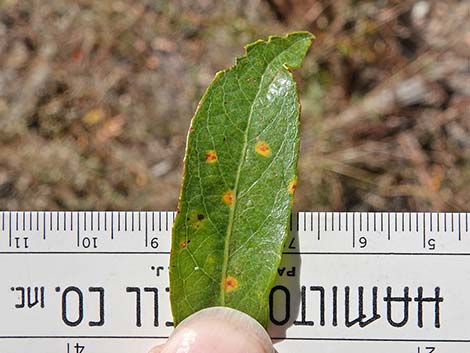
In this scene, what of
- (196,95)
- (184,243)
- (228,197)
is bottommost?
(184,243)

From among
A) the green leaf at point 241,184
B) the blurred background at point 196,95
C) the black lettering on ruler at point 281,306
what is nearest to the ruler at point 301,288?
the black lettering on ruler at point 281,306

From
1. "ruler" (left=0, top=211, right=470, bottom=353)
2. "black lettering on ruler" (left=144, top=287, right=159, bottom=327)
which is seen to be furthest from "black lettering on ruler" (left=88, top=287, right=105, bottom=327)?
"black lettering on ruler" (left=144, top=287, right=159, bottom=327)

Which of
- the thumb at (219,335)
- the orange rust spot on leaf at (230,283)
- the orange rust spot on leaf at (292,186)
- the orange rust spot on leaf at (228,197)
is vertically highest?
the orange rust spot on leaf at (292,186)

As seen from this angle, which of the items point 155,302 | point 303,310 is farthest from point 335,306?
point 155,302

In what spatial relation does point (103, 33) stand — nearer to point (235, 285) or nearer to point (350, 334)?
point (235, 285)

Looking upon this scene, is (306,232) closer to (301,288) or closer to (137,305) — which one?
(301,288)

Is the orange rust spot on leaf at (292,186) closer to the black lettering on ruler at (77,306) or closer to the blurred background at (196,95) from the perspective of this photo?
the black lettering on ruler at (77,306)
